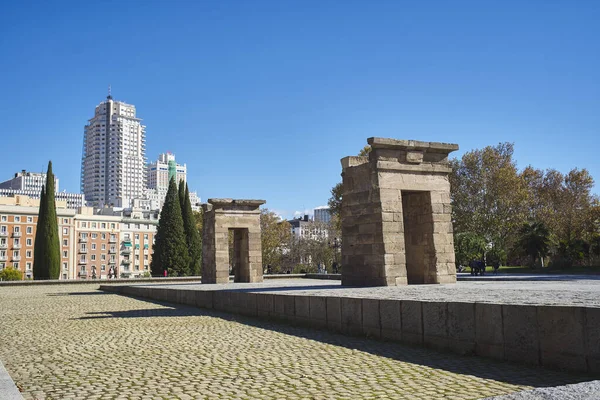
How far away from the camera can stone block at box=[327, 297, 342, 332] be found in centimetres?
995

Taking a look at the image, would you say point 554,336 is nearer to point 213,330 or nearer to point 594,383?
point 594,383

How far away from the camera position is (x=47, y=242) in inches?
1923

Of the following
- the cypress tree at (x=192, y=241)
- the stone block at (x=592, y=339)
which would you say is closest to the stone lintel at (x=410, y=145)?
the stone block at (x=592, y=339)

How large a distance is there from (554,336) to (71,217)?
320 ft

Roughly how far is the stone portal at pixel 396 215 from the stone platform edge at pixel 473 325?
398 cm

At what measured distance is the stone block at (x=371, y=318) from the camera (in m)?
8.94

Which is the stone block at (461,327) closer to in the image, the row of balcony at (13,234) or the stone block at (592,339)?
the stone block at (592,339)

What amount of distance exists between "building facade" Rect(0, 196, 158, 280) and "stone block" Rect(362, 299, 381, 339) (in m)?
79.4

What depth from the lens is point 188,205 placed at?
56.3 metres

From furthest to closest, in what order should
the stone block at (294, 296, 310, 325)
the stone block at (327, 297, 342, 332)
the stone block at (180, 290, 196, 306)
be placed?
the stone block at (180, 290, 196, 306), the stone block at (294, 296, 310, 325), the stone block at (327, 297, 342, 332)

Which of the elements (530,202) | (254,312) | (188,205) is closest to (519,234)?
(530,202)

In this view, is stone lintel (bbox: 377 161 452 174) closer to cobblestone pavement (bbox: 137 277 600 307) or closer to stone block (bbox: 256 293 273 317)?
cobblestone pavement (bbox: 137 277 600 307)

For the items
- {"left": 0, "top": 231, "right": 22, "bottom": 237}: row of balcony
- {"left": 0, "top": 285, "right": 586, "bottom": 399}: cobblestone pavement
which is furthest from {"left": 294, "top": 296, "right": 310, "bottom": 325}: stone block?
{"left": 0, "top": 231, "right": 22, "bottom": 237}: row of balcony

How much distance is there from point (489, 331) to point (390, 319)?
6.67 feet
